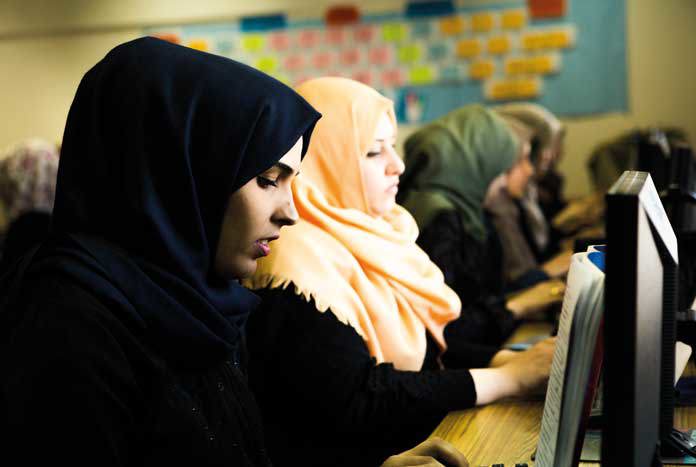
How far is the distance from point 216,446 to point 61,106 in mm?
6071

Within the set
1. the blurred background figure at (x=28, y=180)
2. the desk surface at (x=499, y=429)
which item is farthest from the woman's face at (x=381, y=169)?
the blurred background figure at (x=28, y=180)

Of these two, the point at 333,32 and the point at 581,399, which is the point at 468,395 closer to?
the point at 581,399

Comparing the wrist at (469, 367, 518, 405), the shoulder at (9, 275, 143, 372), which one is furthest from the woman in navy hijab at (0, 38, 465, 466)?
the wrist at (469, 367, 518, 405)

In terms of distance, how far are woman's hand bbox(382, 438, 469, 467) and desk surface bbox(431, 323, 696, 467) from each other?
34 millimetres

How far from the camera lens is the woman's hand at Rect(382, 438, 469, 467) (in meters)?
1.33

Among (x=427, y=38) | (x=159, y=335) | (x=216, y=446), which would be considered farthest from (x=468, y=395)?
(x=427, y=38)

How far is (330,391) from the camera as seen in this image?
1.54 metres

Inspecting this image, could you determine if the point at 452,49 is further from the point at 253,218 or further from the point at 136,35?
the point at 253,218

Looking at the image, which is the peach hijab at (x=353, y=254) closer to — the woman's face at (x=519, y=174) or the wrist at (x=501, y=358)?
the wrist at (x=501, y=358)

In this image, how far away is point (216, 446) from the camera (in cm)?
117

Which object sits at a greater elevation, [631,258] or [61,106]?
[631,258]

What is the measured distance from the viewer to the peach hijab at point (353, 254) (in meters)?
1.64

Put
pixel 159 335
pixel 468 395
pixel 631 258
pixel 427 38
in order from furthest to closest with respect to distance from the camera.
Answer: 1. pixel 427 38
2. pixel 468 395
3. pixel 159 335
4. pixel 631 258

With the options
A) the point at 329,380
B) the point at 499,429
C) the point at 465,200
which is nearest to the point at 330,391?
the point at 329,380
